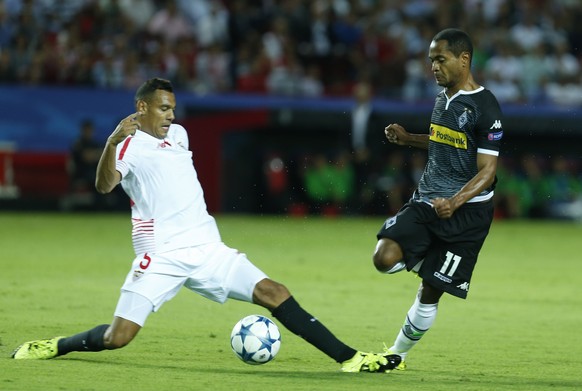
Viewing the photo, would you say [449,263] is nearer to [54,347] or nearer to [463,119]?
[463,119]

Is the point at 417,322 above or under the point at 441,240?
under

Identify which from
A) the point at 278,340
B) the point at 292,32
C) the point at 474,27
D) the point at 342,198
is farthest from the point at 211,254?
the point at 474,27

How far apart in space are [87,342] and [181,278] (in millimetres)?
717

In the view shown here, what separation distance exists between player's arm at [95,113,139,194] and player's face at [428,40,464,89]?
1931 mm

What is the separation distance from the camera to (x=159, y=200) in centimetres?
695

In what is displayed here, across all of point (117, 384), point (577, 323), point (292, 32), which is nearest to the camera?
point (117, 384)

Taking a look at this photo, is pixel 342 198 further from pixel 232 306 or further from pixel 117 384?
pixel 117 384

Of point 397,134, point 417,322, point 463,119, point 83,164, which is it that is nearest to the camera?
point 463,119

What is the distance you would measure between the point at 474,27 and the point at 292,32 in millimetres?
3996

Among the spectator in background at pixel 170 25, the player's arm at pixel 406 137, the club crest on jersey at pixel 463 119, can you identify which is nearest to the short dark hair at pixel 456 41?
the club crest on jersey at pixel 463 119

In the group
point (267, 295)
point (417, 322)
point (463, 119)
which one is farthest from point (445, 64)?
point (267, 295)

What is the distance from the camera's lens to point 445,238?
7125 millimetres

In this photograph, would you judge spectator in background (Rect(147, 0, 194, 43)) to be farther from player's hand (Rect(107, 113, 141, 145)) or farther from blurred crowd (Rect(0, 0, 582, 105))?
player's hand (Rect(107, 113, 141, 145))

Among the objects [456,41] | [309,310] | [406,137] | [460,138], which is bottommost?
[309,310]
